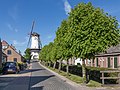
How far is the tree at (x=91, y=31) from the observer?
19.2 metres

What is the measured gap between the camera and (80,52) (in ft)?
65.8

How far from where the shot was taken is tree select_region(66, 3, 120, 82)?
19.2 meters

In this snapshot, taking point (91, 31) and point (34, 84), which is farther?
point (34, 84)

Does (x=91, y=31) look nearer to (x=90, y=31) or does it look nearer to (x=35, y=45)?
(x=90, y=31)

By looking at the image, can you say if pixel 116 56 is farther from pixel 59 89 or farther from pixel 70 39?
pixel 59 89

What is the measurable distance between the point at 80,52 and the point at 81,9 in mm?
3181

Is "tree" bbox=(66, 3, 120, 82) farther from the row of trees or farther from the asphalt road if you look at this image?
the asphalt road

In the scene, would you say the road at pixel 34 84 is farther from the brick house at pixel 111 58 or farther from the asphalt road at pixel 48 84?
the brick house at pixel 111 58

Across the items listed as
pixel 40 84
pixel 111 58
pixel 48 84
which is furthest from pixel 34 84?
pixel 111 58

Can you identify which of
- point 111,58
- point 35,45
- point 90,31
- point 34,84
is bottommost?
point 34,84

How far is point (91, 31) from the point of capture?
19.4 meters

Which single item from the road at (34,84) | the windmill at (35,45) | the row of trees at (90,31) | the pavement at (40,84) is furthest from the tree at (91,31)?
the windmill at (35,45)

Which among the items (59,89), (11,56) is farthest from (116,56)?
(11,56)

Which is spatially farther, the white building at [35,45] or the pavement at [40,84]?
the white building at [35,45]
